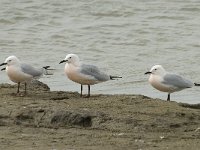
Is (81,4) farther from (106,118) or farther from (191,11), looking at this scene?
(106,118)

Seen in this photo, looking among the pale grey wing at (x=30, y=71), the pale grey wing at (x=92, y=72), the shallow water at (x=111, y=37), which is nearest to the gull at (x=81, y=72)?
the pale grey wing at (x=92, y=72)

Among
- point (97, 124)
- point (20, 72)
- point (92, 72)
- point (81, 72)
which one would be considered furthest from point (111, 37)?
point (97, 124)

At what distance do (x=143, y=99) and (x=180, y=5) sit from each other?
13209 millimetres

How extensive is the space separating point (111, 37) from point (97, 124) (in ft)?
34.5

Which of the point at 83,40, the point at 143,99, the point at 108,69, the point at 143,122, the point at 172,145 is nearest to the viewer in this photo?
the point at 172,145

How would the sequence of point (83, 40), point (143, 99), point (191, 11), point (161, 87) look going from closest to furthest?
point (143, 99)
point (161, 87)
point (83, 40)
point (191, 11)

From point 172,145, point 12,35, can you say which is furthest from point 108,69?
point 172,145

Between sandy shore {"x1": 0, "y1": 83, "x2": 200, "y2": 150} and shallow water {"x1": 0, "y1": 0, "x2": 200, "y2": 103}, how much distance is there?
2.87m

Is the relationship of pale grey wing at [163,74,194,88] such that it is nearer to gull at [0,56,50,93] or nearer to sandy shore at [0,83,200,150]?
sandy shore at [0,83,200,150]

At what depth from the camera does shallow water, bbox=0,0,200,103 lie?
1438 cm

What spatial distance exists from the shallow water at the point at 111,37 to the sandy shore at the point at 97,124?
287cm

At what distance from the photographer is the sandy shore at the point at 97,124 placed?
7.75 meters

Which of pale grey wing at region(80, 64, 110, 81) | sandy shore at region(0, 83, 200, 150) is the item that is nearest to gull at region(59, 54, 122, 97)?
pale grey wing at region(80, 64, 110, 81)

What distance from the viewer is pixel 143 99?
10.1 meters
